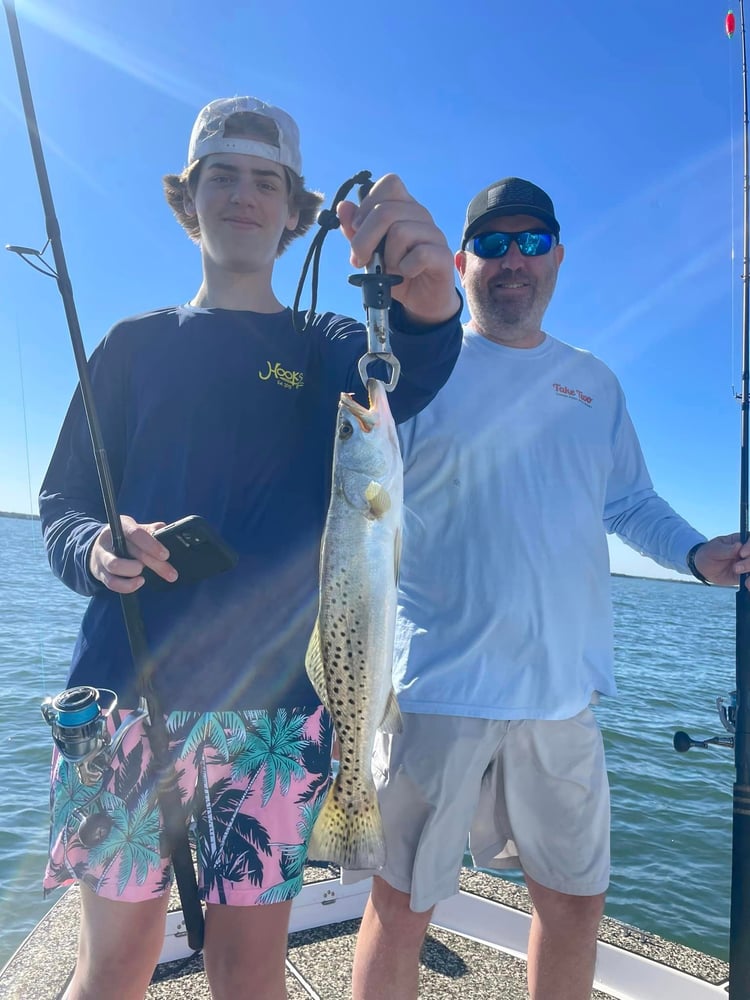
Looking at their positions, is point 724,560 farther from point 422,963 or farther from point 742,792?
point 422,963

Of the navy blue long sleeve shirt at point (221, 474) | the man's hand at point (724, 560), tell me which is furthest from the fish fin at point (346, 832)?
the man's hand at point (724, 560)

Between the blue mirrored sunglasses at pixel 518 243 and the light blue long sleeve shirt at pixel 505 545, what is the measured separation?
1.26 feet

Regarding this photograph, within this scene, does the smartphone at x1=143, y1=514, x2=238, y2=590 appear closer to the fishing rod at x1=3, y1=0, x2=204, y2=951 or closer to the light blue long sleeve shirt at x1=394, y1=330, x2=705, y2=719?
the fishing rod at x1=3, y1=0, x2=204, y2=951

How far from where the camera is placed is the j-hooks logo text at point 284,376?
2143 millimetres

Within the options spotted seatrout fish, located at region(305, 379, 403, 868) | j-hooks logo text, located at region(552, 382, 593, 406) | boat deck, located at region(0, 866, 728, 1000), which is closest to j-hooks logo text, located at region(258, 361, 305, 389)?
spotted seatrout fish, located at region(305, 379, 403, 868)

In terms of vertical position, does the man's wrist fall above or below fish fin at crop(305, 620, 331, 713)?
above

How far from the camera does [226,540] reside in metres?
2.00

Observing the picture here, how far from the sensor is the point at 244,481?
2035mm

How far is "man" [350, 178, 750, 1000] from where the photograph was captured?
7.84ft

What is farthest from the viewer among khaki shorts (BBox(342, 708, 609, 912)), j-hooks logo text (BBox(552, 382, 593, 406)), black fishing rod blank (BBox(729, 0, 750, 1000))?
j-hooks logo text (BBox(552, 382, 593, 406))

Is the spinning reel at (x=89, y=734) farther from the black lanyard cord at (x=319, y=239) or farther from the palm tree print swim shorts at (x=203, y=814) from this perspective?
the black lanyard cord at (x=319, y=239)

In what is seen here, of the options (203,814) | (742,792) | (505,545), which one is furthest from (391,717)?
(742,792)

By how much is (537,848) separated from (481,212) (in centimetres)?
244

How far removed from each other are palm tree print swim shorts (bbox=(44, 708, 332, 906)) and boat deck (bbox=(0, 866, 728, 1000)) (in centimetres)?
130
